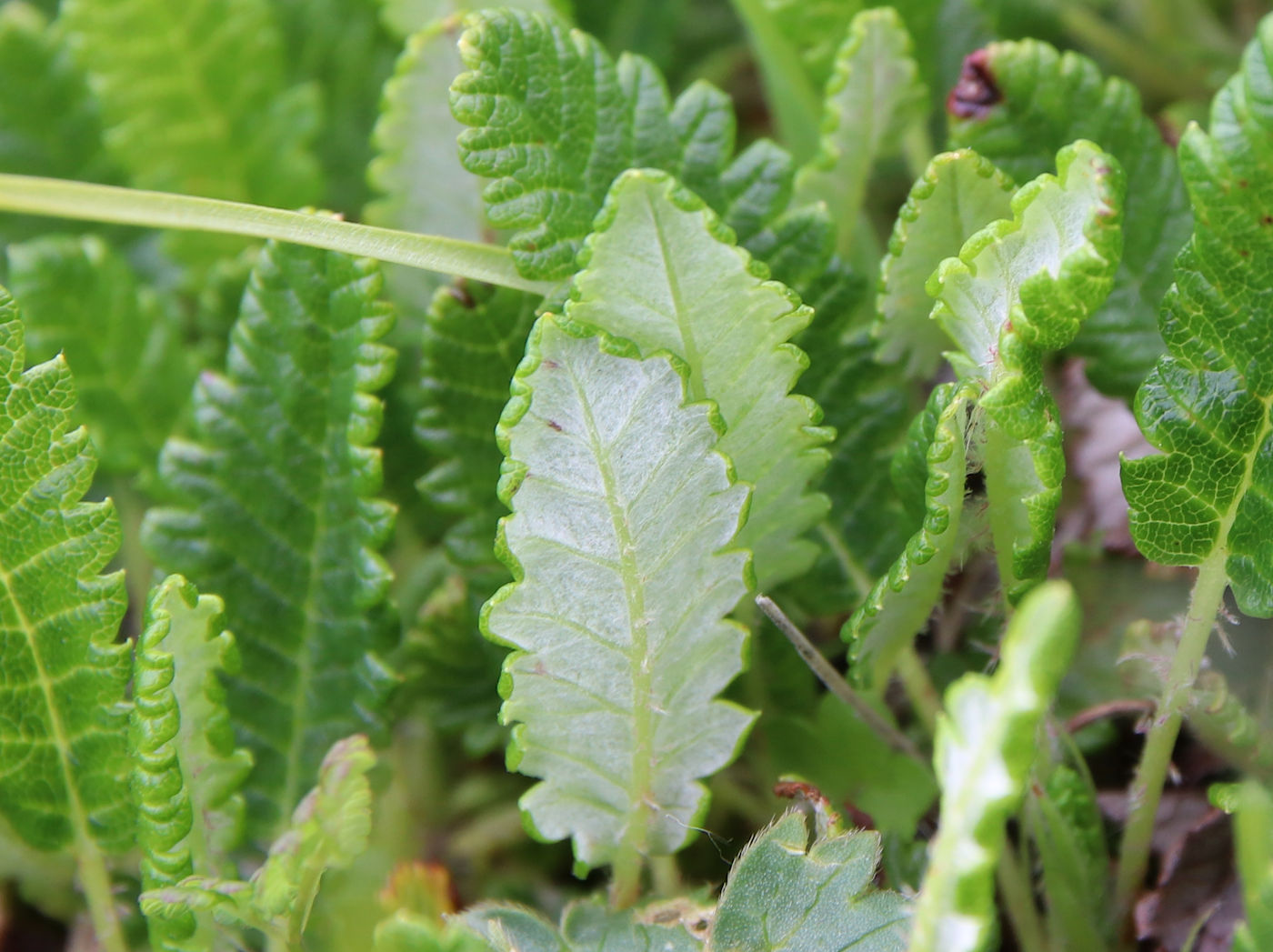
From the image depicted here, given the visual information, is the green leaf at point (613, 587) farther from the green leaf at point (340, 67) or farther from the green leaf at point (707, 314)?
the green leaf at point (340, 67)

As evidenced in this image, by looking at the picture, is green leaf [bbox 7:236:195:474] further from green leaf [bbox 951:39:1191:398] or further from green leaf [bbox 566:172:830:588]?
green leaf [bbox 951:39:1191:398]

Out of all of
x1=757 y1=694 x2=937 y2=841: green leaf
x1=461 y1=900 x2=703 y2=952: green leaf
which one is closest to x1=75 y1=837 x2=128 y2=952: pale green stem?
x1=461 y1=900 x2=703 y2=952: green leaf

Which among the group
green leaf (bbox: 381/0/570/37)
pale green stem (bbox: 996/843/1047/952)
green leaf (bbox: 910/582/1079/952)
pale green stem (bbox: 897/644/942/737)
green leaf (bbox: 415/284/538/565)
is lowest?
pale green stem (bbox: 996/843/1047/952)

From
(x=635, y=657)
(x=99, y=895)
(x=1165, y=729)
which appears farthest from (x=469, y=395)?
(x=1165, y=729)

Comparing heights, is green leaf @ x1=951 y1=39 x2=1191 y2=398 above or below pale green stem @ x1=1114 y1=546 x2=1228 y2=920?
above

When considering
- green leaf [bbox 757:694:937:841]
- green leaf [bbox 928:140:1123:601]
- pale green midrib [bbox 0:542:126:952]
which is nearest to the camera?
green leaf [bbox 928:140:1123:601]

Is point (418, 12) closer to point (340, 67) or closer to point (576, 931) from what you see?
point (340, 67)

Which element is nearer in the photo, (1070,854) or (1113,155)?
(1070,854)
